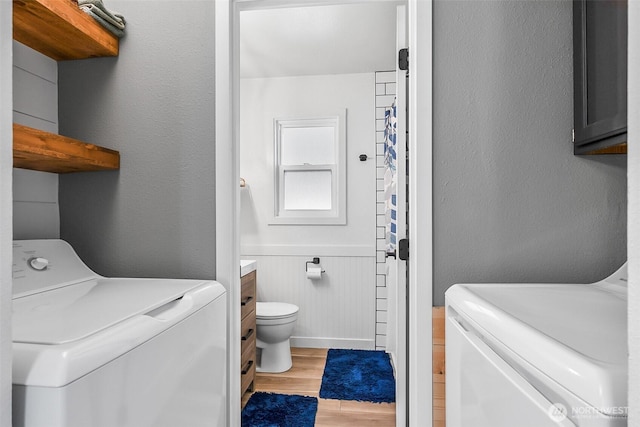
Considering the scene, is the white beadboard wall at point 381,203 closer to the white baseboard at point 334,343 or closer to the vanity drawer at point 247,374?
the white baseboard at point 334,343

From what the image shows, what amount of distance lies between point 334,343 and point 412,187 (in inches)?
89.9

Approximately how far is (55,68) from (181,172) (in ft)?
2.29

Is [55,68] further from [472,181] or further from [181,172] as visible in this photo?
[472,181]

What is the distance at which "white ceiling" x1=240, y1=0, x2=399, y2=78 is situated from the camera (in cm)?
240

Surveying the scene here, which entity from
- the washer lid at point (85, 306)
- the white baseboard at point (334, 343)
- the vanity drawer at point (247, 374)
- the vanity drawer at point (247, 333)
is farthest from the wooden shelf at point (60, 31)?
the white baseboard at point (334, 343)

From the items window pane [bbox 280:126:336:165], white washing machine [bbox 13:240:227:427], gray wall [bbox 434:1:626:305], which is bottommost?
white washing machine [bbox 13:240:227:427]

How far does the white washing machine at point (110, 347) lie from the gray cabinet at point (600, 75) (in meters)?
1.32

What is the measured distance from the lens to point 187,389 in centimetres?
111

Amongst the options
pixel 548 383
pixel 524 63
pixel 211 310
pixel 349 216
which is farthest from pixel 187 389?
pixel 349 216

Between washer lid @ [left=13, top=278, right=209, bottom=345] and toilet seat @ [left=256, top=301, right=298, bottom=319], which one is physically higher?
washer lid @ [left=13, top=278, right=209, bottom=345]

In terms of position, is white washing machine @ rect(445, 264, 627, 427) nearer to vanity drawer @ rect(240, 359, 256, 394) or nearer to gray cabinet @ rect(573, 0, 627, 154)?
gray cabinet @ rect(573, 0, 627, 154)

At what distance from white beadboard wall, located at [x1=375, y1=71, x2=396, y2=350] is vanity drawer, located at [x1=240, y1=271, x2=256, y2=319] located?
4.05ft

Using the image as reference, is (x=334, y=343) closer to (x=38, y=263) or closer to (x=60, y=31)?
(x=38, y=263)

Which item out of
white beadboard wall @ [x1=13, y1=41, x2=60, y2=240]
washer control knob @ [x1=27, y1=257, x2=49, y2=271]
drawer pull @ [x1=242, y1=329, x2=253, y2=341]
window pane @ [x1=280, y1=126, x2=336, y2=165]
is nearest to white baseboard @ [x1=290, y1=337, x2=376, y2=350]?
drawer pull @ [x1=242, y1=329, x2=253, y2=341]
